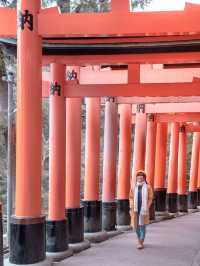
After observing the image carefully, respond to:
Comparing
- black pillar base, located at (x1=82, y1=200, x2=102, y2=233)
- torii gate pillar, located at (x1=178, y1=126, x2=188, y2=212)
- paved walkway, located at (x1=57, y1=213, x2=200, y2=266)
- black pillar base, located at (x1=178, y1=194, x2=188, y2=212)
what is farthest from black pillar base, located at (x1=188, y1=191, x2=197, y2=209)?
black pillar base, located at (x1=82, y1=200, x2=102, y2=233)

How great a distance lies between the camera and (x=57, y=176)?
30.3 ft

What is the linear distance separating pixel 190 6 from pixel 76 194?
15.0 feet

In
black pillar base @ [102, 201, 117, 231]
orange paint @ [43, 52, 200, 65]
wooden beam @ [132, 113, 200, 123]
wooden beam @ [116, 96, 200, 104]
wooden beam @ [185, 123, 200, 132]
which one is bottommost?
black pillar base @ [102, 201, 117, 231]

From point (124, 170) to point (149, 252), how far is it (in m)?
4.50

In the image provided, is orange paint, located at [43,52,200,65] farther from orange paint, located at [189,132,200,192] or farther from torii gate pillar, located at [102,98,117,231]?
orange paint, located at [189,132,200,192]

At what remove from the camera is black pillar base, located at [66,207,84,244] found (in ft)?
33.4

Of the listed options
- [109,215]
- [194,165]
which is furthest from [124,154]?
[194,165]

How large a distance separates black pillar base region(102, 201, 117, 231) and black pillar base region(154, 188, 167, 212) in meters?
4.85

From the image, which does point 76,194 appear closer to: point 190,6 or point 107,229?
point 107,229

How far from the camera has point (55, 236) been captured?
9219 mm

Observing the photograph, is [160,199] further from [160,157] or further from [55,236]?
[55,236]

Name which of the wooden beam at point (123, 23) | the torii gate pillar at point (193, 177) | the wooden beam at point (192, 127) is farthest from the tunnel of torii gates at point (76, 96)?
the torii gate pillar at point (193, 177)

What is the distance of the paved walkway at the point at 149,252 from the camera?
882cm

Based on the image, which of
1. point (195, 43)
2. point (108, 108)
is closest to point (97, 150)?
point (108, 108)
